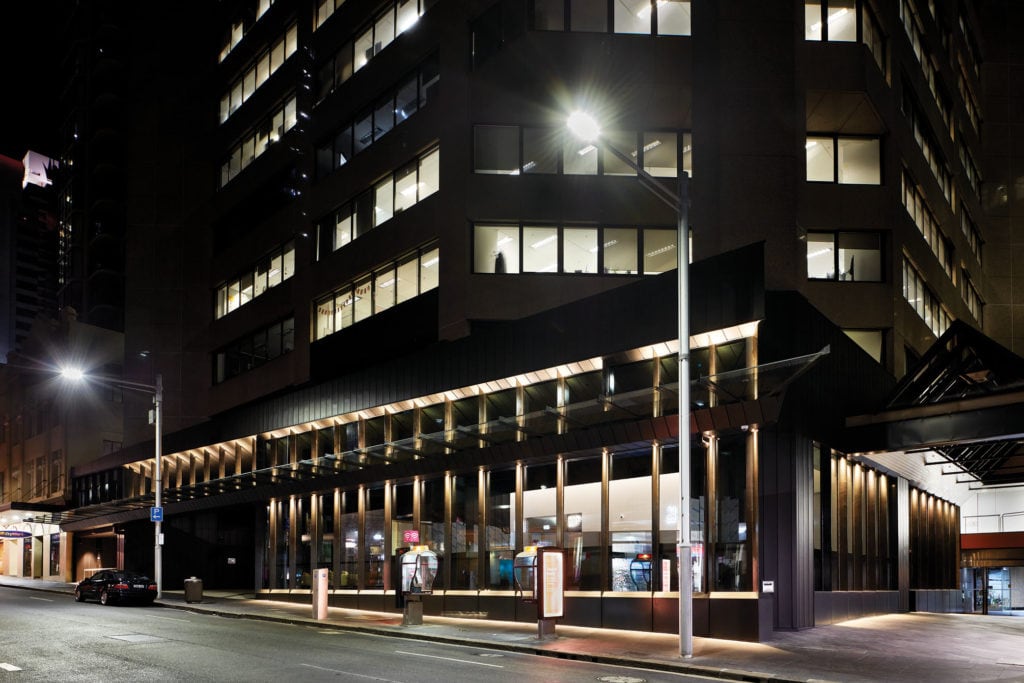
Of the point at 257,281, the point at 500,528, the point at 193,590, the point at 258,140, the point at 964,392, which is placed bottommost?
the point at 193,590

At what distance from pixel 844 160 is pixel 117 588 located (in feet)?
95.1

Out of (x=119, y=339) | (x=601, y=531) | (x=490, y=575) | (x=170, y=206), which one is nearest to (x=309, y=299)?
(x=490, y=575)

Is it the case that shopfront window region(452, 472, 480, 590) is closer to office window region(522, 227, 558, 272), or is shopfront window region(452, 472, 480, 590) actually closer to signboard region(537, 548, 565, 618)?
office window region(522, 227, 558, 272)

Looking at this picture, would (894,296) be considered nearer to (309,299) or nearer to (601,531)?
(601,531)

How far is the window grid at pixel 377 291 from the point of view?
3300 cm

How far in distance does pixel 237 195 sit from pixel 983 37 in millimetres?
42691

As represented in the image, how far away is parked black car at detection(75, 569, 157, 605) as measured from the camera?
116 ft

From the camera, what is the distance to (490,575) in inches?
1128

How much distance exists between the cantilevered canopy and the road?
12.1m

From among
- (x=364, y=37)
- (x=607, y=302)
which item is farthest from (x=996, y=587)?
(x=364, y=37)

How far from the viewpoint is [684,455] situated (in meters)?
17.9

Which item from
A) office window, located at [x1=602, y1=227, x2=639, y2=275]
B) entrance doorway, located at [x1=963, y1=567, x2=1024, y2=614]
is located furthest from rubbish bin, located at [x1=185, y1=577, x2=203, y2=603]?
entrance doorway, located at [x1=963, y1=567, x2=1024, y2=614]

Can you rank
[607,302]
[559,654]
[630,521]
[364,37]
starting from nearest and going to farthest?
1. [559,654]
2. [630,521]
3. [607,302]
4. [364,37]

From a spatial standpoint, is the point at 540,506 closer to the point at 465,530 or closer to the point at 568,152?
the point at 465,530
